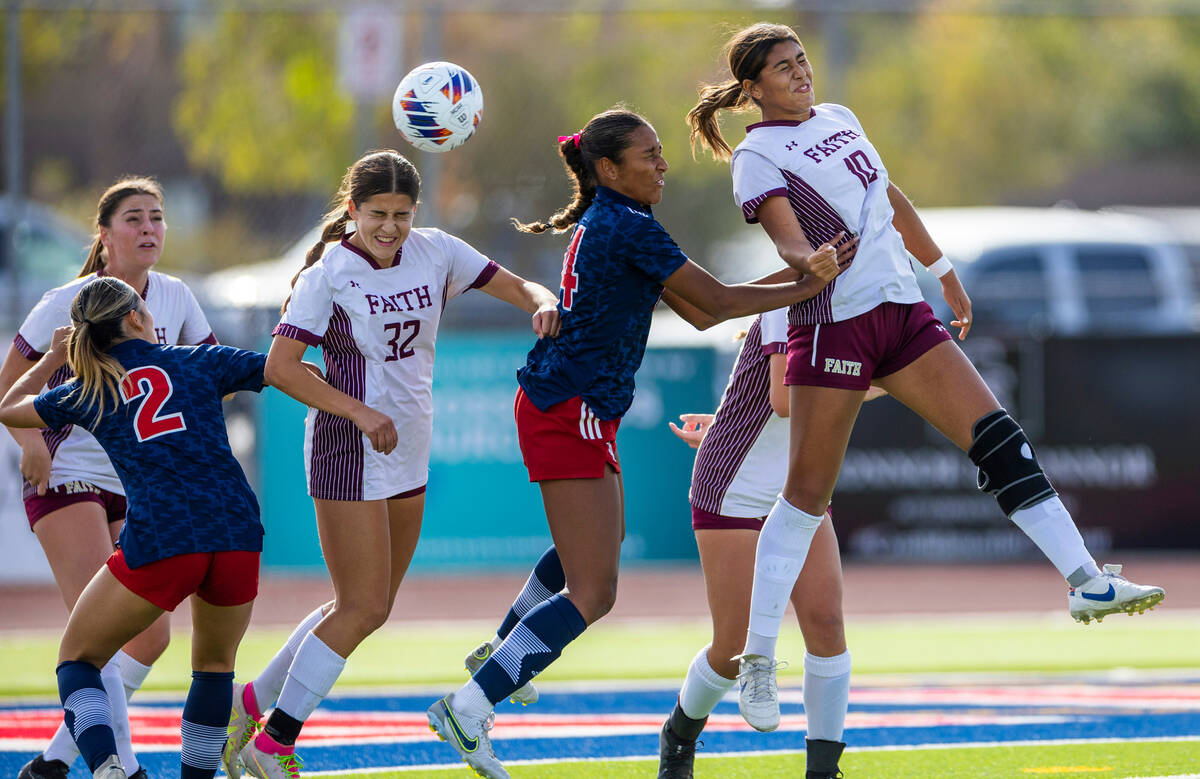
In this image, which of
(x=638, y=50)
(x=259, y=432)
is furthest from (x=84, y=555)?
(x=638, y=50)

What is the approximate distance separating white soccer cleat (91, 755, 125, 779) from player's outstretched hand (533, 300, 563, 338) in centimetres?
183

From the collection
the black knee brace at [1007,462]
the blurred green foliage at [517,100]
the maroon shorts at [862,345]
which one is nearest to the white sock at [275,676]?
the maroon shorts at [862,345]

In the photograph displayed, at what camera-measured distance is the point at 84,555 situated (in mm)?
5473

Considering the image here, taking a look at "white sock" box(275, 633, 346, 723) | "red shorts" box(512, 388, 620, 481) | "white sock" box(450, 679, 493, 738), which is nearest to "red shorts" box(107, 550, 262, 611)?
"white sock" box(275, 633, 346, 723)

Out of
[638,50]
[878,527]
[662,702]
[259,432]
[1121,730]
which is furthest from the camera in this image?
[638,50]

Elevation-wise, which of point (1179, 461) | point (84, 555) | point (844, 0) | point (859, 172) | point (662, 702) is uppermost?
point (844, 0)

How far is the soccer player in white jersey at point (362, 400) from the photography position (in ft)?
16.6

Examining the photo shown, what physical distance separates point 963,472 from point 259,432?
5.67 meters

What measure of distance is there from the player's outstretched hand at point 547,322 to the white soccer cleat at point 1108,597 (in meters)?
1.81

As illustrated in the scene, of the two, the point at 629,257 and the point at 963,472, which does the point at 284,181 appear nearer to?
the point at 963,472

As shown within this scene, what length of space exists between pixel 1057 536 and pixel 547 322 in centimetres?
173

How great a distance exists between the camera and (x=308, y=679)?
5066mm

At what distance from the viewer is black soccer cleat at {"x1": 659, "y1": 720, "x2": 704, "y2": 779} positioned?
17.2ft

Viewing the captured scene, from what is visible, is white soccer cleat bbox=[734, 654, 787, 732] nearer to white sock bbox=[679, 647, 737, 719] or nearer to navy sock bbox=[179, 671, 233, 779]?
white sock bbox=[679, 647, 737, 719]
